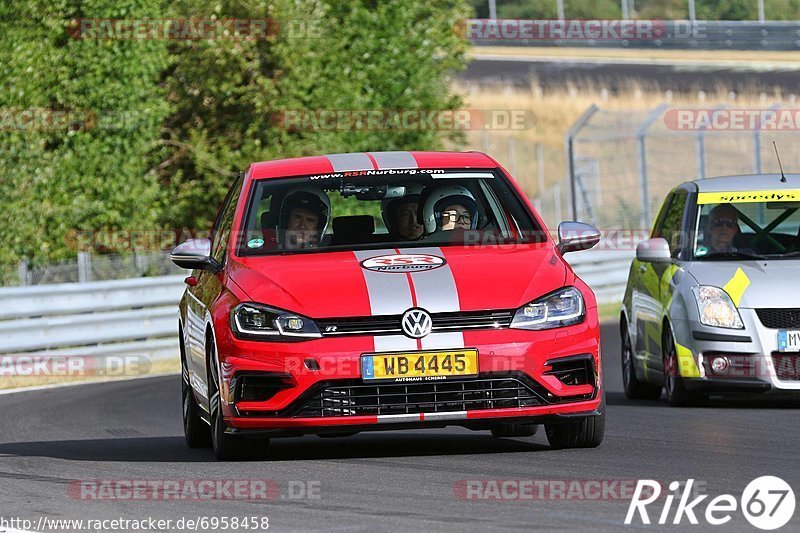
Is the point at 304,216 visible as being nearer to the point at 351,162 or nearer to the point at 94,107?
the point at 351,162

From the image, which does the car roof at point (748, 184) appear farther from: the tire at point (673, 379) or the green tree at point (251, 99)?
the green tree at point (251, 99)

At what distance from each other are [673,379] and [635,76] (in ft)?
148

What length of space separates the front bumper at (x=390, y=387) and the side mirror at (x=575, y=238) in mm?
887

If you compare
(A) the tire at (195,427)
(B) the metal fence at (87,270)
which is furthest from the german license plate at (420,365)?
(B) the metal fence at (87,270)


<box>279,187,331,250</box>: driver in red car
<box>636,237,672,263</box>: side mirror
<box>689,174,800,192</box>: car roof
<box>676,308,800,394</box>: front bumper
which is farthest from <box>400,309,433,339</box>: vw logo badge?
<box>689,174,800,192</box>: car roof

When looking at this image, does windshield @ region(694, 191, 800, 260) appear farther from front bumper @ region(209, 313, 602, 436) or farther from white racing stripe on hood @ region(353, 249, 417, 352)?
white racing stripe on hood @ region(353, 249, 417, 352)

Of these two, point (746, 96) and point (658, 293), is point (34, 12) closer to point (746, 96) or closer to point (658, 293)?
point (658, 293)

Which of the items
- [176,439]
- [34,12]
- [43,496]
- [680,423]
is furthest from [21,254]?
[43,496]

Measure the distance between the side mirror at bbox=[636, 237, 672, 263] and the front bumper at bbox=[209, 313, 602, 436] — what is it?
13.0ft

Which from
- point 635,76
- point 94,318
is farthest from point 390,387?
point 635,76

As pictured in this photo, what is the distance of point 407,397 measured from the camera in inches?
342

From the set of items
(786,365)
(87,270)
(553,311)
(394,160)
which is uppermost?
(394,160)

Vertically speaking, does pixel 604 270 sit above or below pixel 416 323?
below

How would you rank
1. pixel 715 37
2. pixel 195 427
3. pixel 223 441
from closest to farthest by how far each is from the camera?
pixel 223 441 → pixel 195 427 → pixel 715 37
